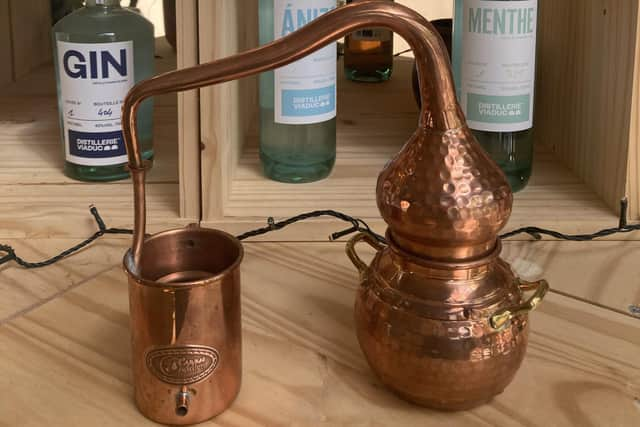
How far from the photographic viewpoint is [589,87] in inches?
28.9

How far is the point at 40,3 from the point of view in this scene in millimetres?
1116

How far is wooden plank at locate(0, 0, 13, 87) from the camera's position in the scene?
39.9 inches

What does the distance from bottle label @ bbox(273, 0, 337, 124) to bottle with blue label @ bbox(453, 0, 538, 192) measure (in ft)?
0.34

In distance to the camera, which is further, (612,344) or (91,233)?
(91,233)

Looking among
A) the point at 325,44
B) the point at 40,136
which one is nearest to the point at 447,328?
the point at 325,44

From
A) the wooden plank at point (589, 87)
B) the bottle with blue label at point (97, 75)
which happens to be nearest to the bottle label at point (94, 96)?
the bottle with blue label at point (97, 75)

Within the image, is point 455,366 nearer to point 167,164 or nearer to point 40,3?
point 167,164

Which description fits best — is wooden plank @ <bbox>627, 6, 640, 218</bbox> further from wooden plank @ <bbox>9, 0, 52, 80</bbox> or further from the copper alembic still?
wooden plank @ <bbox>9, 0, 52, 80</bbox>

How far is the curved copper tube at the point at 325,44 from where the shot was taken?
0.39 m

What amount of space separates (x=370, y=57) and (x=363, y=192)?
40cm

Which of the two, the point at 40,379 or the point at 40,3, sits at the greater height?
the point at 40,3

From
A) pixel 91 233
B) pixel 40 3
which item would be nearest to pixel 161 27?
pixel 40 3

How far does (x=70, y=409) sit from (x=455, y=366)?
19 centimetres

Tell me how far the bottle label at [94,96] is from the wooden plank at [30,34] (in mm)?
363
